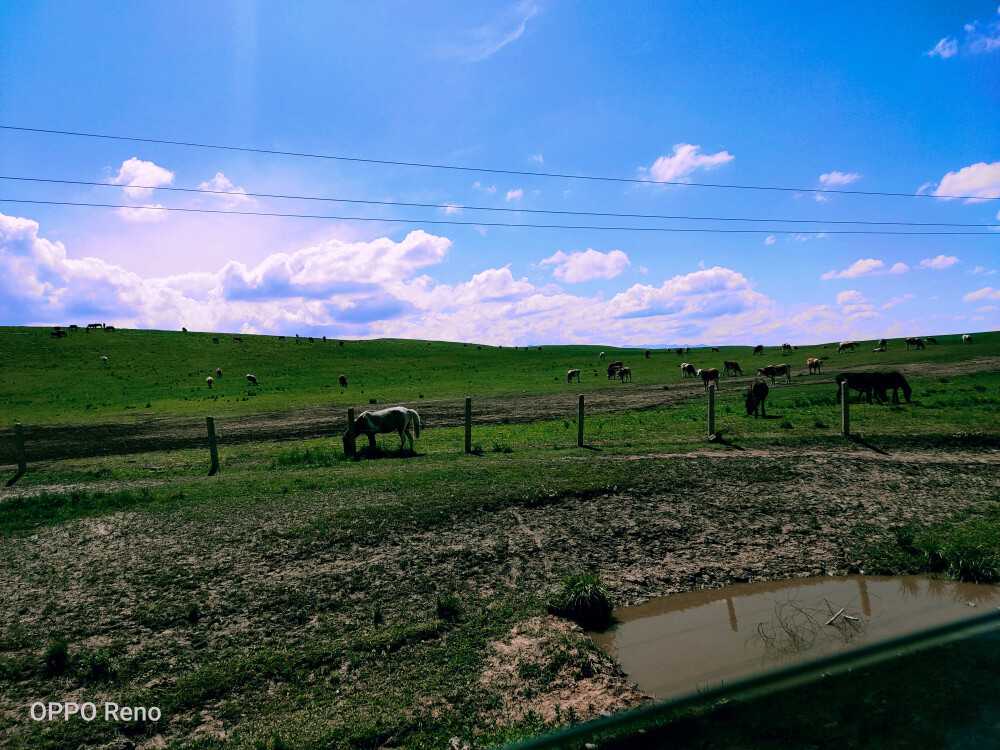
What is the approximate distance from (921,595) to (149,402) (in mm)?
51462

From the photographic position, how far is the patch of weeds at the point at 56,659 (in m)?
6.80

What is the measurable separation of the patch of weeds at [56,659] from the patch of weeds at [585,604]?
6778 mm

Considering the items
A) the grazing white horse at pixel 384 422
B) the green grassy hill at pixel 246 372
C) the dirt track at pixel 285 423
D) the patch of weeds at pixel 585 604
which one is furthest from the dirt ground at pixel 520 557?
the green grassy hill at pixel 246 372

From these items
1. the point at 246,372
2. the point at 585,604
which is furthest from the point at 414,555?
the point at 246,372

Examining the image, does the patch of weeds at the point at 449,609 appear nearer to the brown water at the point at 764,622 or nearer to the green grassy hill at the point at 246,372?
the brown water at the point at 764,622

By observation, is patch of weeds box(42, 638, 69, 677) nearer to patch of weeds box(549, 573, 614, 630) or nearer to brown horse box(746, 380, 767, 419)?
patch of weeds box(549, 573, 614, 630)

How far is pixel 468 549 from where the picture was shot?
10180 millimetres

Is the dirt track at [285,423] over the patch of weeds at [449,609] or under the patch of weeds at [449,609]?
over

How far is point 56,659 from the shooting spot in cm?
688

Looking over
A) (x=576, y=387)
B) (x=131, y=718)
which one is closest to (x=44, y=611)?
(x=131, y=718)

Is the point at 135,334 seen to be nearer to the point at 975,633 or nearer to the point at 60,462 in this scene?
the point at 60,462

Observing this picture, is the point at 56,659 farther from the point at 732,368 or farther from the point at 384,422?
the point at 732,368

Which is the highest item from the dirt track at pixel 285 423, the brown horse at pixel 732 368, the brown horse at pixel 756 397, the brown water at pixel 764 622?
the brown horse at pixel 732 368

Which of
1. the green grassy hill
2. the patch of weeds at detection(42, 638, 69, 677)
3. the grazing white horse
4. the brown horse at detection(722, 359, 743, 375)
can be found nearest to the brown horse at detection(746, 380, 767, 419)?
the grazing white horse
